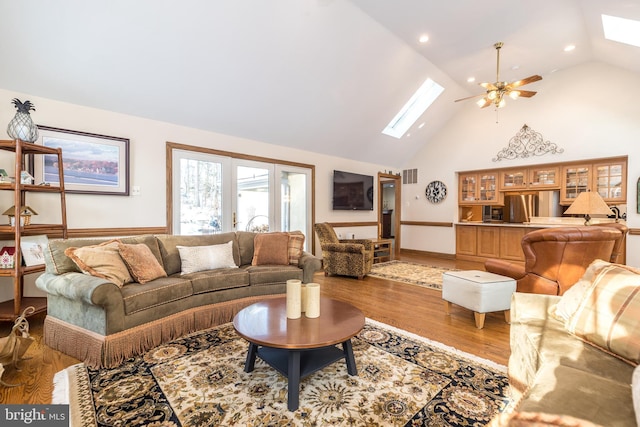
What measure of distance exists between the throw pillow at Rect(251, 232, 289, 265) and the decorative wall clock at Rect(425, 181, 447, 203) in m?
5.06

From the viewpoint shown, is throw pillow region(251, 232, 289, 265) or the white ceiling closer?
the white ceiling

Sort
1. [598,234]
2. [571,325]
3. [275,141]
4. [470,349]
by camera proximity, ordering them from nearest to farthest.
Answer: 1. [571,325]
2. [470,349]
3. [598,234]
4. [275,141]

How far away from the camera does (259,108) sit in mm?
4395

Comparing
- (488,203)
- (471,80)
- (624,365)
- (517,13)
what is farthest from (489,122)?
(624,365)

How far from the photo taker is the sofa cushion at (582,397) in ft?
3.18

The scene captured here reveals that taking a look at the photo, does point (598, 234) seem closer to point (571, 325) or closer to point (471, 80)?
point (571, 325)

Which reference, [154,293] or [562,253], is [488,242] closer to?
[562,253]

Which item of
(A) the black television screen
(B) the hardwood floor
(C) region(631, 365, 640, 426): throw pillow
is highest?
(A) the black television screen

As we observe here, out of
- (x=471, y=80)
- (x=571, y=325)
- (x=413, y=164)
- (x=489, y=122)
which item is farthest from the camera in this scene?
(x=413, y=164)

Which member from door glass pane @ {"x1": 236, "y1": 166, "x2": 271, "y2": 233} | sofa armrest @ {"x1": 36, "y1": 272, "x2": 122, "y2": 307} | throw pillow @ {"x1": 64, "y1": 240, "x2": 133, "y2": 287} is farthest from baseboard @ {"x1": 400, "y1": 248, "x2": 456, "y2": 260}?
sofa armrest @ {"x1": 36, "y1": 272, "x2": 122, "y2": 307}

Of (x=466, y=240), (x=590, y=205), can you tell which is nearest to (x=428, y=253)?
(x=466, y=240)

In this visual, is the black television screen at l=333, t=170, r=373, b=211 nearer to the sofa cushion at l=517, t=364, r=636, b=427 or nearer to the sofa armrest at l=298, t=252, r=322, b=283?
the sofa armrest at l=298, t=252, r=322, b=283

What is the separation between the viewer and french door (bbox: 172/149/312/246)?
4246mm

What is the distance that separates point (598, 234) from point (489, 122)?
4.62 metres
